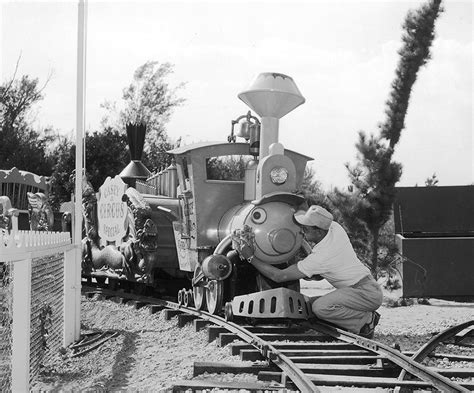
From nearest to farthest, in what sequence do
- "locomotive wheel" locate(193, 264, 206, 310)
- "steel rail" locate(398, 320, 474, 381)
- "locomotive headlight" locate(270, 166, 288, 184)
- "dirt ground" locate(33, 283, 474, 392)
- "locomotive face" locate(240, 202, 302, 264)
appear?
"dirt ground" locate(33, 283, 474, 392) < "steel rail" locate(398, 320, 474, 381) < "locomotive face" locate(240, 202, 302, 264) < "locomotive headlight" locate(270, 166, 288, 184) < "locomotive wheel" locate(193, 264, 206, 310)

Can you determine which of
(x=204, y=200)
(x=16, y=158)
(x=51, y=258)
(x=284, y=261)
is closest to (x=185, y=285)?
(x=204, y=200)

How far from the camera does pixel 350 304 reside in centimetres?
766

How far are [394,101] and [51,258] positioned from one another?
29.3 ft

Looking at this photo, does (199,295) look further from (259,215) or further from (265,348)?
(265,348)

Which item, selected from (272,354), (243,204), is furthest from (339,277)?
(272,354)

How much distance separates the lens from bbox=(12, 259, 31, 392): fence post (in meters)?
5.35

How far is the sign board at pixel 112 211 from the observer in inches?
505

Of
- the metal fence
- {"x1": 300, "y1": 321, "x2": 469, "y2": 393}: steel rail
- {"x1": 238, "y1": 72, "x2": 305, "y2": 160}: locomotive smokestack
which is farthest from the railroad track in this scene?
{"x1": 238, "y1": 72, "x2": 305, "y2": 160}: locomotive smokestack

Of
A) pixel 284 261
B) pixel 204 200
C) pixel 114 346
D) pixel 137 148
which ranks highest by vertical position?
pixel 137 148

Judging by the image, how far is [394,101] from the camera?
14.3m

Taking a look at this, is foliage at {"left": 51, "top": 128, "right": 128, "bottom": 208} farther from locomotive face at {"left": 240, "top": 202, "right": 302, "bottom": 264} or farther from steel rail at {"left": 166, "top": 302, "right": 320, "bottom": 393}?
steel rail at {"left": 166, "top": 302, "right": 320, "bottom": 393}

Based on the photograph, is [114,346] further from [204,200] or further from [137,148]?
[137,148]

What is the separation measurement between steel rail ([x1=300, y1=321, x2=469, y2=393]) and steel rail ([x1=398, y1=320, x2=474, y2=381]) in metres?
0.13

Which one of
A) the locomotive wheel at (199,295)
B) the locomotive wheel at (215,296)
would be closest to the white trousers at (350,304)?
the locomotive wheel at (215,296)
